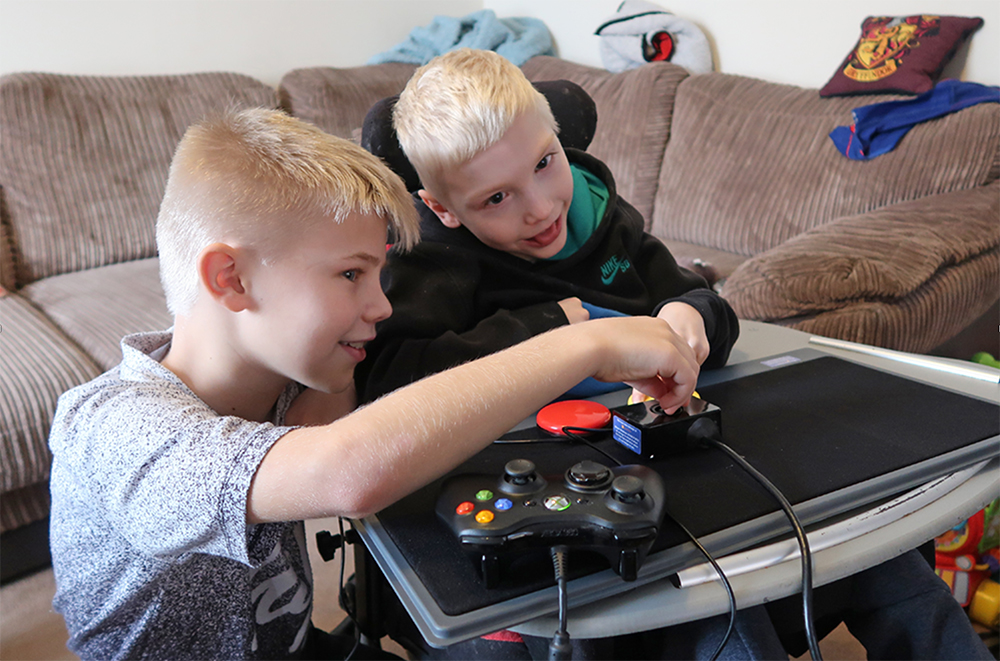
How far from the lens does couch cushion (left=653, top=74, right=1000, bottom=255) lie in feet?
5.49

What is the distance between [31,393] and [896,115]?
203 cm

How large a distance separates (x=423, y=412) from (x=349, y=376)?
8.4 inches

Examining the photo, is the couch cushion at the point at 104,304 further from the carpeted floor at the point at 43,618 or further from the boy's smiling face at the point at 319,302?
the boy's smiling face at the point at 319,302

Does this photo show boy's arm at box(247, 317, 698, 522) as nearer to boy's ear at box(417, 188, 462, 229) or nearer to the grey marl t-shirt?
the grey marl t-shirt

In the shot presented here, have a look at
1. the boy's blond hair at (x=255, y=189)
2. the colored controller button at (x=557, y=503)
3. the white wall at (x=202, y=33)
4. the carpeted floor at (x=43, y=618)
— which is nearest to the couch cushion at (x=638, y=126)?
the white wall at (x=202, y=33)

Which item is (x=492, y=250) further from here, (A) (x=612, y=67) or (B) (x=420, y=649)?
(A) (x=612, y=67)

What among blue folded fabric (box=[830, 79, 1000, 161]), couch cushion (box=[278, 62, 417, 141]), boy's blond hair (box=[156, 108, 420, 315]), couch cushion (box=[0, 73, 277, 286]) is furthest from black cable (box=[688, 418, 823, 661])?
couch cushion (box=[278, 62, 417, 141])

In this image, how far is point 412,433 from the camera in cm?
51

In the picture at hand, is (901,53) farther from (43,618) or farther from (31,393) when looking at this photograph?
(43,618)

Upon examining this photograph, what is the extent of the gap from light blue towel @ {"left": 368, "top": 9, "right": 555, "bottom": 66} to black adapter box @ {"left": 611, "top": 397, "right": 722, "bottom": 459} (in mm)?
2498

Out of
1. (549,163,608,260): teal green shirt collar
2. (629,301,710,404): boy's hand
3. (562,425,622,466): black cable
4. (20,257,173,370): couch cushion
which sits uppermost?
(549,163,608,260): teal green shirt collar

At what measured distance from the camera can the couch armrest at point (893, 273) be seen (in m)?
1.40

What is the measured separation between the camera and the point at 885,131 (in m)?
1.80

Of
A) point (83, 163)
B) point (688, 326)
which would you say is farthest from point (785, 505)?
point (83, 163)
